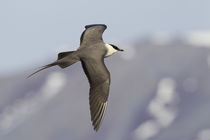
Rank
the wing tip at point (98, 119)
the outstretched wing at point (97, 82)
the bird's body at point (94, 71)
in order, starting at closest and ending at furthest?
1. the wing tip at point (98, 119)
2. the bird's body at point (94, 71)
3. the outstretched wing at point (97, 82)

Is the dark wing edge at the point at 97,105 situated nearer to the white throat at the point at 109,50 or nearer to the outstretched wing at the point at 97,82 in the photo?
the outstretched wing at the point at 97,82

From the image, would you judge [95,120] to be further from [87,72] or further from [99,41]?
[99,41]

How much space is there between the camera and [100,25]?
29.1m

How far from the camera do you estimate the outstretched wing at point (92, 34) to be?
2685 cm

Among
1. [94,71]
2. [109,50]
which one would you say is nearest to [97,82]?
[94,71]

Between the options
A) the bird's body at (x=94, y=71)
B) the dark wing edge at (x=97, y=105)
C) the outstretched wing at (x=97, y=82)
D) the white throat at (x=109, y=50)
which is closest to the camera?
the dark wing edge at (x=97, y=105)

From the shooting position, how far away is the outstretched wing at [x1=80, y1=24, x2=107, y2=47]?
26.9 meters

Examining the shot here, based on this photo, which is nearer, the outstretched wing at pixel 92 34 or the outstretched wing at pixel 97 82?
the outstretched wing at pixel 97 82

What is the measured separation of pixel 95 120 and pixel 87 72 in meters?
1.82

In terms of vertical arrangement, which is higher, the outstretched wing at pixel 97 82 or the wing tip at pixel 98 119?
the outstretched wing at pixel 97 82

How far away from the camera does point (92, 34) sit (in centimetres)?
2791

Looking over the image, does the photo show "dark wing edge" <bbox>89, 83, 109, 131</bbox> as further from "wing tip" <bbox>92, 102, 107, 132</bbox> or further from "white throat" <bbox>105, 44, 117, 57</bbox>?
"white throat" <bbox>105, 44, 117, 57</bbox>

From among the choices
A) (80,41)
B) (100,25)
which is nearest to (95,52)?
(80,41)

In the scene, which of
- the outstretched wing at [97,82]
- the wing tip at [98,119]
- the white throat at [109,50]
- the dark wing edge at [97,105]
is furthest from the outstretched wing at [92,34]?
the wing tip at [98,119]
